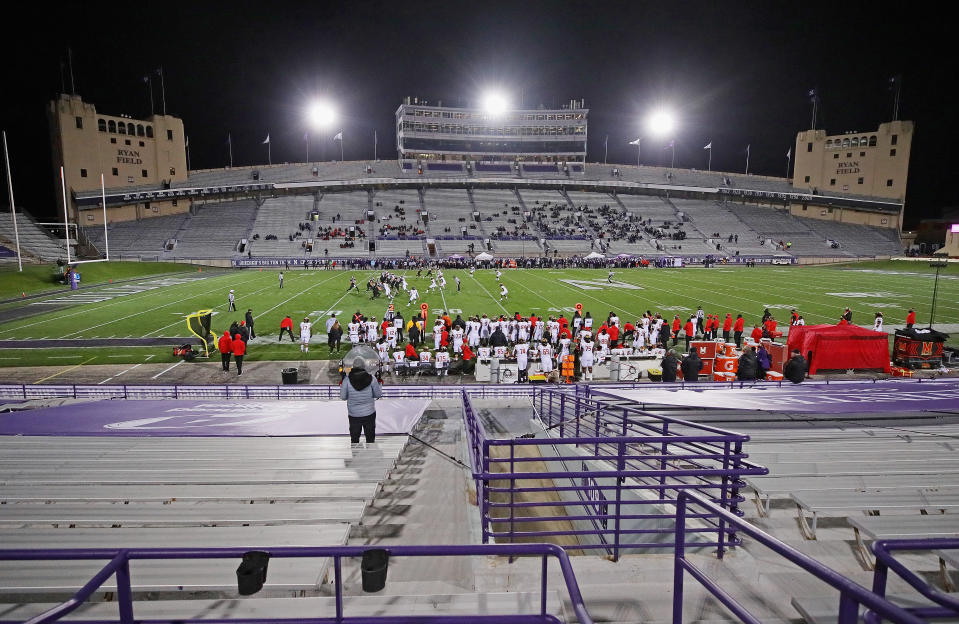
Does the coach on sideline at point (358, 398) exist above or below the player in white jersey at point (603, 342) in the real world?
above

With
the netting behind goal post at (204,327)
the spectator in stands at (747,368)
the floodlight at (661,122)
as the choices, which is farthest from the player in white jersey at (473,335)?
the floodlight at (661,122)

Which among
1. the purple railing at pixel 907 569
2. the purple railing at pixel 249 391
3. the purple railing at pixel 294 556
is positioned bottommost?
the purple railing at pixel 249 391

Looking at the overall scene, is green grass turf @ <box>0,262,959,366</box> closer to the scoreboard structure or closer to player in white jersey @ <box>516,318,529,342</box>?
player in white jersey @ <box>516,318,529,342</box>

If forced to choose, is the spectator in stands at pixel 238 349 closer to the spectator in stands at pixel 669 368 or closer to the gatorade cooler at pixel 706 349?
the spectator in stands at pixel 669 368

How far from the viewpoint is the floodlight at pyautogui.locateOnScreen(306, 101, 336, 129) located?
84.2 m

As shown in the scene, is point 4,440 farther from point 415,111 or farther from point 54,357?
point 415,111

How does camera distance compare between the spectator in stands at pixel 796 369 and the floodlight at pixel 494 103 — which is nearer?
the spectator in stands at pixel 796 369

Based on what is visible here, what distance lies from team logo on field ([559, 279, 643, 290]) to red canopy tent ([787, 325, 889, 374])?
1957cm

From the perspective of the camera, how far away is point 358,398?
6500 millimetres

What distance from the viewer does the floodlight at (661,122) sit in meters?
93.0

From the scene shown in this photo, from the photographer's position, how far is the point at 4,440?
725 centimetres

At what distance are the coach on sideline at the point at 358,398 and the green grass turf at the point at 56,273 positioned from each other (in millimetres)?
38897

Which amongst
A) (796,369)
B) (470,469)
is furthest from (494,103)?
A: (470,469)

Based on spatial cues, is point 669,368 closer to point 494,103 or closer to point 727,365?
point 727,365
